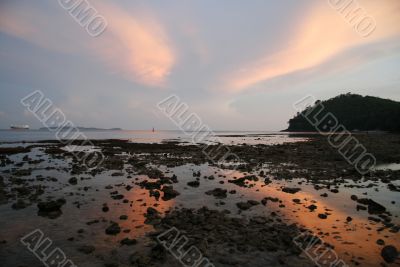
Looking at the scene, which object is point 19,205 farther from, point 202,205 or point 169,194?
point 202,205

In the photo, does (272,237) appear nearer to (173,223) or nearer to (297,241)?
(297,241)

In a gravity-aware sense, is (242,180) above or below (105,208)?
above

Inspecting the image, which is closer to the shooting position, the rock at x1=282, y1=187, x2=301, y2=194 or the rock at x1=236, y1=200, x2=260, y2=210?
the rock at x1=236, y1=200, x2=260, y2=210

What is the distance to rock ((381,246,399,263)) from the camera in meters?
8.51

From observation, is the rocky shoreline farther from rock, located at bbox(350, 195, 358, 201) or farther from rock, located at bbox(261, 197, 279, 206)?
rock, located at bbox(261, 197, 279, 206)

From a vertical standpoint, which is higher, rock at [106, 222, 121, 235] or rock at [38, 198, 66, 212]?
rock at [106, 222, 121, 235]

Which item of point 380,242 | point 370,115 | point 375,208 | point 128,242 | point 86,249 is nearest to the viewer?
point 86,249

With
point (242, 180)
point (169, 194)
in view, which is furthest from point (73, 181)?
point (242, 180)

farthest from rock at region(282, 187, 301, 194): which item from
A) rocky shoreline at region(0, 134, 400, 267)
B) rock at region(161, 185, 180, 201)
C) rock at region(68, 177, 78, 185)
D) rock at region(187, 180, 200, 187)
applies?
rock at region(68, 177, 78, 185)

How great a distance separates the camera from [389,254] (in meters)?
8.60

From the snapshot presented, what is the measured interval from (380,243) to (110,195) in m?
13.4

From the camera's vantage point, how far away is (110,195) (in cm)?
1688

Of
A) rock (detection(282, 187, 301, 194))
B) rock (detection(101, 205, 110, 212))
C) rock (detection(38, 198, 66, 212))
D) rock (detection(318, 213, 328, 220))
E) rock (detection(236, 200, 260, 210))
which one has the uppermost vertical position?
rock (detection(282, 187, 301, 194))

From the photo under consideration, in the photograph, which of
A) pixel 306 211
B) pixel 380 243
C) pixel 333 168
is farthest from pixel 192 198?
pixel 333 168
